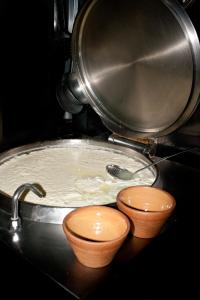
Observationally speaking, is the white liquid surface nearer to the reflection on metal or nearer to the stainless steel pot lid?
the stainless steel pot lid

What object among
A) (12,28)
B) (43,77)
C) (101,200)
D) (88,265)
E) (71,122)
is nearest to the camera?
(88,265)

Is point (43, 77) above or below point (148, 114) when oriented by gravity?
above

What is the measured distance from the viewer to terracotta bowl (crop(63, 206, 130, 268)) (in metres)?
0.81

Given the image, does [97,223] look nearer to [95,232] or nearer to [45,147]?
[95,232]

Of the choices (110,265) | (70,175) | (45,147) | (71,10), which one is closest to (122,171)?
(70,175)

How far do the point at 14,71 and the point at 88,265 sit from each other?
1.04 metres

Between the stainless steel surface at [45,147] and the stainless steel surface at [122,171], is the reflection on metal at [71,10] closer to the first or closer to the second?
the stainless steel surface at [45,147]

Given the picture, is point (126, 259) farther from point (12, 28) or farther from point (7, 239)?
point (12, 28)

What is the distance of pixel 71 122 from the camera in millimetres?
1979

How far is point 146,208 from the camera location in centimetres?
105

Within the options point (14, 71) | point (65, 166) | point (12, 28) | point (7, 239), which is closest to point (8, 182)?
point (65, 166)

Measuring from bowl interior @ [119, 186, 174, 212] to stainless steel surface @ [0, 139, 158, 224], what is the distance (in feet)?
0.56

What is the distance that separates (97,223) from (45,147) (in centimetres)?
87

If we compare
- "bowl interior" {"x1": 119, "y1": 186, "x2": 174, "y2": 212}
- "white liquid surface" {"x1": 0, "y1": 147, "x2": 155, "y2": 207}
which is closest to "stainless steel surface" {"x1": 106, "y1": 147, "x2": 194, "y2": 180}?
"white liquid surface" {"x1": 0, "y1": 147, "x2": 155, "y2": 207}
